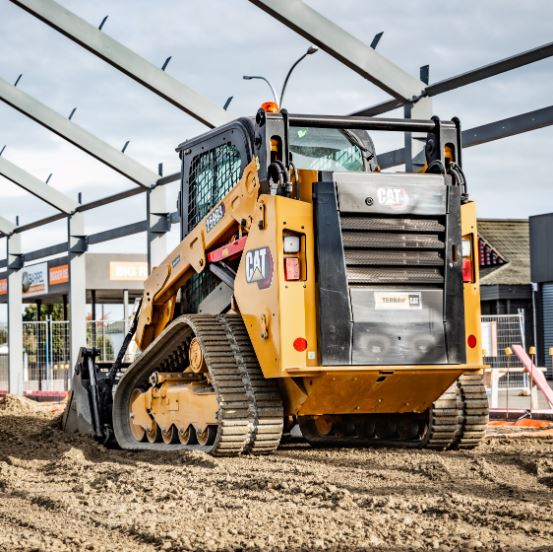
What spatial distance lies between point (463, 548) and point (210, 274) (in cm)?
593

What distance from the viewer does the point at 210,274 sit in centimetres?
1034

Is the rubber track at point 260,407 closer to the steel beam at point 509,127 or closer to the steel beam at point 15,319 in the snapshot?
the steel beam at point 509,127

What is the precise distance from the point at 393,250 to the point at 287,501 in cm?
301

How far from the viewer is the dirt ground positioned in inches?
198

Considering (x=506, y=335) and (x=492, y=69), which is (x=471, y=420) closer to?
(x=492, y=69)

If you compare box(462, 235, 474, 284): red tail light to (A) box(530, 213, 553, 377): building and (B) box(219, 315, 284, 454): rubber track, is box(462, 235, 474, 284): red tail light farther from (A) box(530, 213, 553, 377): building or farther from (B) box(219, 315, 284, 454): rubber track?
(A) box(530, 213, 553, 377): building

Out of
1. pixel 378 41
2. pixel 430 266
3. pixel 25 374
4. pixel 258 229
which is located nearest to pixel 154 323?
pixel 258 229

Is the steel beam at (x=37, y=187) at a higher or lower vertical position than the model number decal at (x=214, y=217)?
higher

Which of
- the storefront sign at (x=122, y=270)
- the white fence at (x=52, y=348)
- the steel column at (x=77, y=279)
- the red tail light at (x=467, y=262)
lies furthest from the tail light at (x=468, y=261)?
the storefront sign at (x=122, y=270)

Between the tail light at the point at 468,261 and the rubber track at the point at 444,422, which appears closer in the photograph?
the tail light at the point at 468,261

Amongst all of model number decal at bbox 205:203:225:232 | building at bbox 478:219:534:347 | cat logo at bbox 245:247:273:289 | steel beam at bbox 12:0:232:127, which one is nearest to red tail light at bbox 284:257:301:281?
cat logo at bbox 245:247:273:289

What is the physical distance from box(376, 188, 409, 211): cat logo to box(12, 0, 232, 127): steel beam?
8.49 meters

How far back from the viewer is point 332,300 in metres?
8.28

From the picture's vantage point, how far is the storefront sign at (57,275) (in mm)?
30031
